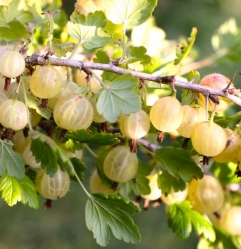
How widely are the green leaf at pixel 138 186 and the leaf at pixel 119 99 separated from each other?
24 centimetres

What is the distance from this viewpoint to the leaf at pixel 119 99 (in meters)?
0.66

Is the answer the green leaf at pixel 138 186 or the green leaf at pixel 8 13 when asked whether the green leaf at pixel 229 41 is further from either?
the green leaf at pixel 8 13

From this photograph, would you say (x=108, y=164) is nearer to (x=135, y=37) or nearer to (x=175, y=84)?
(x=175, y=84)

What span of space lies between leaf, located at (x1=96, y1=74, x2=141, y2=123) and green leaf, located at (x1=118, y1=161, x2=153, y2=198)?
9.4 inches

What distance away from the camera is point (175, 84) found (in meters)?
0.70

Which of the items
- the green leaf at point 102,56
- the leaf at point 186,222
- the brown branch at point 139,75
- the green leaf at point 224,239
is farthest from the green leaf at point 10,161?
the green leaf at point 224,239

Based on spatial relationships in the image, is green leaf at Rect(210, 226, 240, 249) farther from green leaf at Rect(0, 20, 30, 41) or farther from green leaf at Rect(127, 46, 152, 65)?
green leaf at Rect(0, 20, 30, 41)

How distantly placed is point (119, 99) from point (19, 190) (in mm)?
192

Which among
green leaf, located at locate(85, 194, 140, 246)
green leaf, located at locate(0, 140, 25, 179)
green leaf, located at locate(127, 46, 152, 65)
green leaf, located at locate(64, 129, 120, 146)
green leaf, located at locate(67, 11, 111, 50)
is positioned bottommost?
green leaf, located at locate(85, 194, 140, 246)

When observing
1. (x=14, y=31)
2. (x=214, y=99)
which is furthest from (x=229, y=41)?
(x=14, y=31)

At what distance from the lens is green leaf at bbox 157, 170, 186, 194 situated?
87 centimetres

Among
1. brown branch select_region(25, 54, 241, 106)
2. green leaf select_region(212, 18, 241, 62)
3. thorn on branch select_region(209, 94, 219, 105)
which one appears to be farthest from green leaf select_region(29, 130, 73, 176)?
green leaf select_region(212, 18, 241, 62)

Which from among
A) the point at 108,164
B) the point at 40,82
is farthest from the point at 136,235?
the point at 40,82

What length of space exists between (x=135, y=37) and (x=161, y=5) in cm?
229
